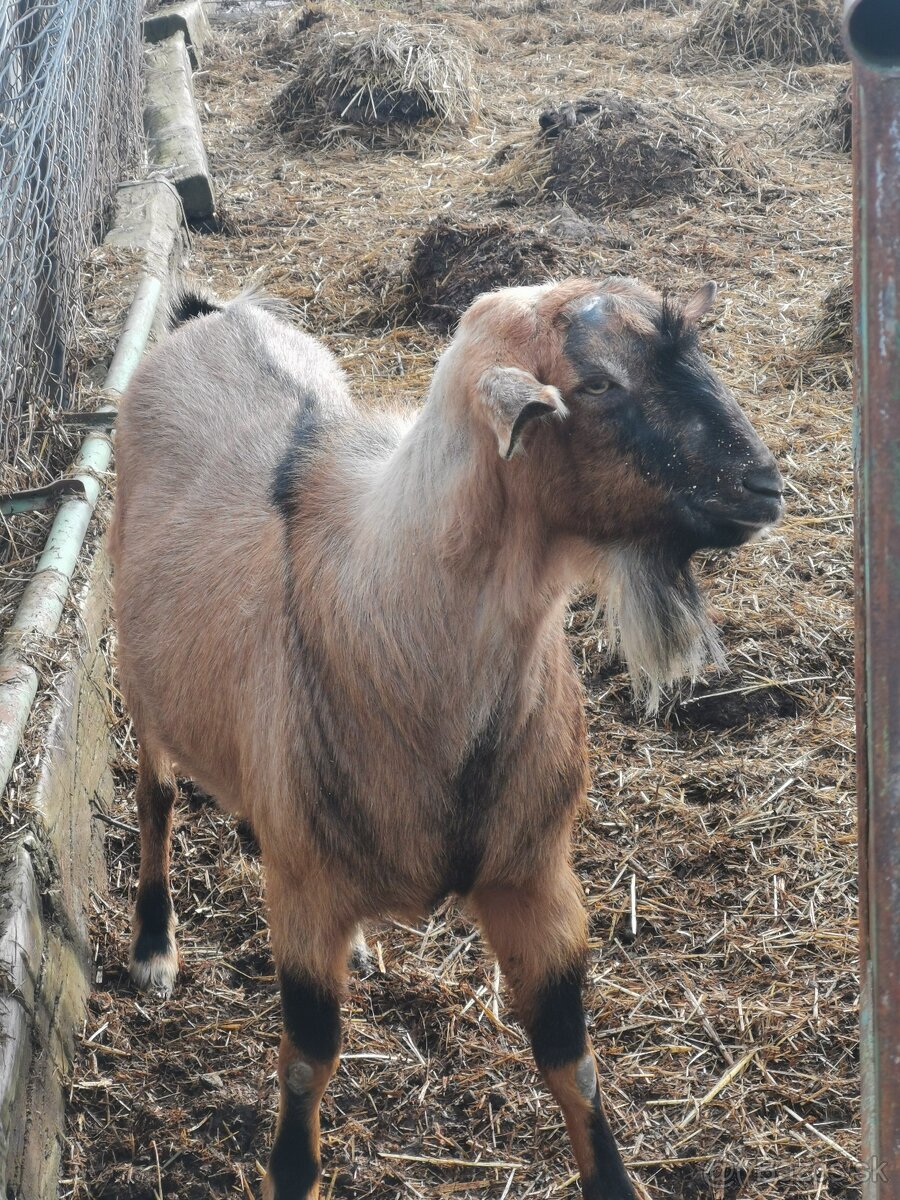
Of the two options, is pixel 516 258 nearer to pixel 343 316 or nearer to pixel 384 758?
pixel 343 316

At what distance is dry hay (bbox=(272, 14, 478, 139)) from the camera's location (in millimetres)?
9992

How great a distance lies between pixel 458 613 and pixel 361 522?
1.18 ft

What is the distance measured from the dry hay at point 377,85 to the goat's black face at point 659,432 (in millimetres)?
8329

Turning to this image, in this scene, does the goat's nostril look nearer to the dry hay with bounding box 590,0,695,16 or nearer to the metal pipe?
the metal pipe

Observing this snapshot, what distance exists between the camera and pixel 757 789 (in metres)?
3.91

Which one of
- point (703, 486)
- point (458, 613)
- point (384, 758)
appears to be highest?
point (703, 486)

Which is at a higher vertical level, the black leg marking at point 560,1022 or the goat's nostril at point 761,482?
the goat's nostril at point 761,482

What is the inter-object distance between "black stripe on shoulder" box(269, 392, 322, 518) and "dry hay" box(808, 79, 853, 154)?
6.94m

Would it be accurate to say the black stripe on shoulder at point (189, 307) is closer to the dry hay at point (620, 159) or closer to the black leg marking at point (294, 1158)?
the black leg marking at point (294, 1158)

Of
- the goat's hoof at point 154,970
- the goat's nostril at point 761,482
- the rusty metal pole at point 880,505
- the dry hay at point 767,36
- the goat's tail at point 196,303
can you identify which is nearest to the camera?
the rusty metal pole at point 880,505

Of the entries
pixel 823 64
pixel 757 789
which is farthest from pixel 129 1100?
pixel 823 64

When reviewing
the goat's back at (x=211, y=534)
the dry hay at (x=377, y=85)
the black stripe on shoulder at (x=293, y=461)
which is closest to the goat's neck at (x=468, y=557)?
the goat's back at (x=211, y=534)

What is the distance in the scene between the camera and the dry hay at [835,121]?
900 centimetres

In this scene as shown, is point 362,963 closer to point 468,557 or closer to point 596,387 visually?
point 468,557
